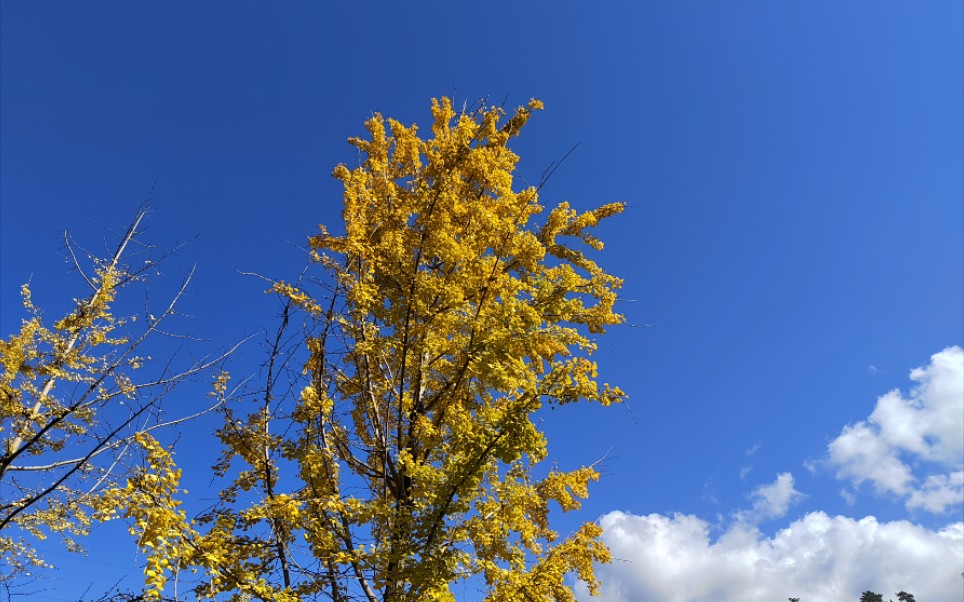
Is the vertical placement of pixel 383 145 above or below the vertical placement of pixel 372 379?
above

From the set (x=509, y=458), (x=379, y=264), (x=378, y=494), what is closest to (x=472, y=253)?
(x=379, y=264)

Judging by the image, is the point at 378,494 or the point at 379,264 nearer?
the point at 378,494

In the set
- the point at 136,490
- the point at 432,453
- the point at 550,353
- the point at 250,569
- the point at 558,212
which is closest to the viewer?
the point at 136,490

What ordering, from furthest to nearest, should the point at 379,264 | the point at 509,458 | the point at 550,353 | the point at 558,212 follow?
1. the point at 558,212
2. the point at 550,353
3. the point at 379,264
4. the point at 509,458

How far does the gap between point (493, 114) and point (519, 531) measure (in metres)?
5.16

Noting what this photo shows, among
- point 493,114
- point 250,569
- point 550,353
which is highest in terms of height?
point 493,114

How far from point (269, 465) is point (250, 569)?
0.80 m

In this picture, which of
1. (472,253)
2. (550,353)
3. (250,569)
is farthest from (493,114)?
(250,569)

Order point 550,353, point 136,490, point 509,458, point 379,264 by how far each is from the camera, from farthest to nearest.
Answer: point 550,353, point 379,264, point 509,458, point 136,490

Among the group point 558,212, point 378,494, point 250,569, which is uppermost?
point 558,212

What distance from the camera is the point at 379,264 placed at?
18.1 feet

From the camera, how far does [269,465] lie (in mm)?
4367

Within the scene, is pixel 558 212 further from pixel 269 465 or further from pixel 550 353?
pixel 269 465

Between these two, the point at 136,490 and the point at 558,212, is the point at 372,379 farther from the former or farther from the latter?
the point at 558,212
